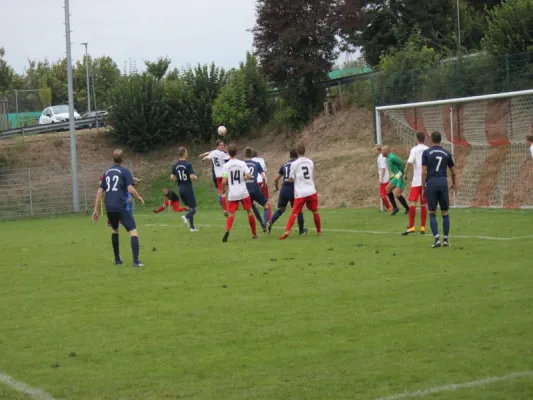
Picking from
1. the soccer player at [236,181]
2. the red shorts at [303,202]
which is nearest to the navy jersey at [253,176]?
the soccer player at [236,181]

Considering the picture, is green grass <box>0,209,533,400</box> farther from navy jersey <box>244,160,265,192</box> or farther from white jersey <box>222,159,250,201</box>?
navy jersey <box>244,160,265,192</box>

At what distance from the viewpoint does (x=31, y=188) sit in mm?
41062

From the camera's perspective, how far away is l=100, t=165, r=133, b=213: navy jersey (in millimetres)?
15406

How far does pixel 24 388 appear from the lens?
23.9 feet

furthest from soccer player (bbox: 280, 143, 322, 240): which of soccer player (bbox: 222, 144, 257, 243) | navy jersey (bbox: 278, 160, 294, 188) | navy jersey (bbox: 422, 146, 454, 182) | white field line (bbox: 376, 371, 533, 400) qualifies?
white field line (bbox: 376, 371, 533, 400)

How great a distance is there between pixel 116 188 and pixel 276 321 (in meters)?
6.49

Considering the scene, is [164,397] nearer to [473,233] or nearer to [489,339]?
[489,339]

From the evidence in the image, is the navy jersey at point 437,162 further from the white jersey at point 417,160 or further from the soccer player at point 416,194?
the white jersey at point 417,160

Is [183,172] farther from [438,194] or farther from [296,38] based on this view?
[296,38]

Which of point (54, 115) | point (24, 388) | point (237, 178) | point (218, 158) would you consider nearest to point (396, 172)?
point (218, 158)

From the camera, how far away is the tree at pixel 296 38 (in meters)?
40.4

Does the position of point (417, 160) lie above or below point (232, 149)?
below

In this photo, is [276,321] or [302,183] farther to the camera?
[302,183]

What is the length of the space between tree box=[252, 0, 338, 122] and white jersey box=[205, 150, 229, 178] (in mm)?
16125
